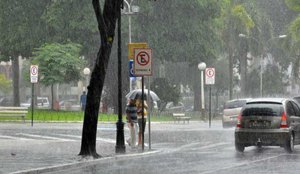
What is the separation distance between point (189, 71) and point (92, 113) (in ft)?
207

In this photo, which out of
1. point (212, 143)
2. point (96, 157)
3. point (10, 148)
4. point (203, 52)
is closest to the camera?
point (96, 157)

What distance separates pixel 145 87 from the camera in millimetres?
63875

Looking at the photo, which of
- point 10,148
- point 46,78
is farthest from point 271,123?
point 46,78

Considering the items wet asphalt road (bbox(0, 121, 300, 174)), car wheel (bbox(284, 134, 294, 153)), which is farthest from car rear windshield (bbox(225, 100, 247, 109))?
car wheel (bbox(284, 134, 294, 153))

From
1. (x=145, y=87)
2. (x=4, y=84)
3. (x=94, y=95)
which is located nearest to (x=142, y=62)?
(x=94, y=95)

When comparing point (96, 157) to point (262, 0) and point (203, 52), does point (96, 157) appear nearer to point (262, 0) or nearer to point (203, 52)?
point (203, 52)

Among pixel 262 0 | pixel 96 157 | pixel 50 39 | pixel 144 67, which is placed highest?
pixel 262 0

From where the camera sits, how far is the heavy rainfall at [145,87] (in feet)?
72.4

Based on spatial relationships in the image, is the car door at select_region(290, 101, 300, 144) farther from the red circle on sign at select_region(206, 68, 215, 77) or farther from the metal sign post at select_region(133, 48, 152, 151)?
the red circle on sign at select_region(206, 68, 215, 77)

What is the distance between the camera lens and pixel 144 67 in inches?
1017

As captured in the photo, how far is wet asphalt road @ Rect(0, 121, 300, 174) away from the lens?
18562 millimetres

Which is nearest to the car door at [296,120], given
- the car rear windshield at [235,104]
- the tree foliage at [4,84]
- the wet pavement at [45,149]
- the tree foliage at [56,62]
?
the wet pavement at [45,149]

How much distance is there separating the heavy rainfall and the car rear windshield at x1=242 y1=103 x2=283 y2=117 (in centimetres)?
3

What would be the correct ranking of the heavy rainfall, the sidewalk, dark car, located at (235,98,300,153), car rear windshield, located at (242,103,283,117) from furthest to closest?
car rear windshield, located at (242,103,283,117) < dark car, located at (235,98,300,153) < the heavy rainfall < the sidewalk
